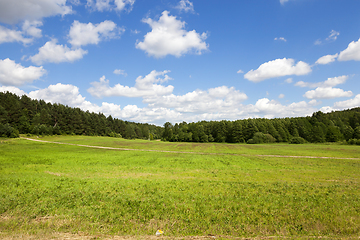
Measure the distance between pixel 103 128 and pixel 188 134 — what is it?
208ft

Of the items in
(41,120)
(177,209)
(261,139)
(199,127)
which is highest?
(41,120)

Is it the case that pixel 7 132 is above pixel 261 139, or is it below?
above

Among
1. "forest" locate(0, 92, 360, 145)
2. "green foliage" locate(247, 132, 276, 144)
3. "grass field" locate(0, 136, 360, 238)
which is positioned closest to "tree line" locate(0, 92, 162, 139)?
"forest" locate(0, 92, 360, 145)

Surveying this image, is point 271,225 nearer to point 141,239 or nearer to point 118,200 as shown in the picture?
point 141,239

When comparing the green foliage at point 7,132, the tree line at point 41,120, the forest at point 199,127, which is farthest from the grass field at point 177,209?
the tree line at point 41,120

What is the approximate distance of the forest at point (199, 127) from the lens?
309 ft

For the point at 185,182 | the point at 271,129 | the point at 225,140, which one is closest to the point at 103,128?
the point at 225,140

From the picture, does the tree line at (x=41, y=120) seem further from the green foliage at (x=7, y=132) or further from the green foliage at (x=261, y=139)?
the green foliage at (x=261, y=139)

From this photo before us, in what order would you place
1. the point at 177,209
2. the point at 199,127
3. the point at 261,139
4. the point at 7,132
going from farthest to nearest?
the point at 199,127 < the point at 261,139 < the point at 7,132 < the point at 177,209

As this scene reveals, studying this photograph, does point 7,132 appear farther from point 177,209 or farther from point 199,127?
point 199,127

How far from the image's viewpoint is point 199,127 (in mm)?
133375


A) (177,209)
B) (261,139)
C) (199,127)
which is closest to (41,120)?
(199,127)

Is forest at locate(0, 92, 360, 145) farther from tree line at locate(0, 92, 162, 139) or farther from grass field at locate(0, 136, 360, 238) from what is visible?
grass field at locate(0, 136, 360, 238)

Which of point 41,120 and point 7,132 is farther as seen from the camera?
point 41,120
